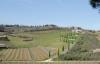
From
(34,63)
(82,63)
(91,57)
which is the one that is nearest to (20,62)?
(34,63)

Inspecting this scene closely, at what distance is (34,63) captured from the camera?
85.8 feet

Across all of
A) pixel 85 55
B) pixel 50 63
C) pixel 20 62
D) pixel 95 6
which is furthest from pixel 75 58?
pixel 95 6

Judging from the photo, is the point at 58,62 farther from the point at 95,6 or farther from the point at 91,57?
the point at 95,6

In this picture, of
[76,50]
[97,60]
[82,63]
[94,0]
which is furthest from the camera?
[76,50]

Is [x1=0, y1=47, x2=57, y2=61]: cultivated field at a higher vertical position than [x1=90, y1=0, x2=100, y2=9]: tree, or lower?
lower

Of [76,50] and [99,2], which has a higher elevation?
[99,2]

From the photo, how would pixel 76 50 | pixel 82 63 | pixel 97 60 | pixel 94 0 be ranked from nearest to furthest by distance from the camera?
pixel 94 0 < pixel 82 63 < pixel 97 60 < pixel 76 50

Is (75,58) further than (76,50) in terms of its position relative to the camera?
No

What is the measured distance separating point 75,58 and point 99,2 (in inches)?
538

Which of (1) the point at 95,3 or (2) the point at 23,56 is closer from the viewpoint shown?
(1) the point at 95,3

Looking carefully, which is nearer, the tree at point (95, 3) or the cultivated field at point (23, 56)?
the tree at point (95, 3)

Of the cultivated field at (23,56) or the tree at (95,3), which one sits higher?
the tree at (95,3)

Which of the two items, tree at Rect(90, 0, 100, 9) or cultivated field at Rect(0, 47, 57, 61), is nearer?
tree at Rect(90, 0, 100, 9)

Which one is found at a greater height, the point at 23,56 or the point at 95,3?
the point at 95,3
